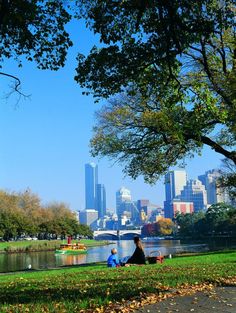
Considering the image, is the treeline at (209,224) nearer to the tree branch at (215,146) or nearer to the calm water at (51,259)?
the calm water at (51,259)

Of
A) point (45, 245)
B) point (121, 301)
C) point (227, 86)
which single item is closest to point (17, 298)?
point (121, 301)

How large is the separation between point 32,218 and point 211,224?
55.4m

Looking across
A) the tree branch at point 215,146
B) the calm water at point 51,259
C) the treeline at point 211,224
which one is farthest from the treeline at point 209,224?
the tree branch at point 215,146

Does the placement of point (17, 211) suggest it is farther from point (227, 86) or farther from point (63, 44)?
point (63, 44)

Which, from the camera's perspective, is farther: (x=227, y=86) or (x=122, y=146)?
(x=122, y=146)

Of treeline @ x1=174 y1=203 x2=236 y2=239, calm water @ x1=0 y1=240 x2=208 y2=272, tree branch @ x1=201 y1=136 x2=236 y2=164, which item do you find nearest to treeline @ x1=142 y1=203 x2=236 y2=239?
treeline @ x1=174 y1=203 x2=236 y2=239

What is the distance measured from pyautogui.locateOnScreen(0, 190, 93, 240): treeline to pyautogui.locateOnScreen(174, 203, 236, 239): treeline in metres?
38.1

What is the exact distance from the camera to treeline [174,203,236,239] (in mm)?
124125

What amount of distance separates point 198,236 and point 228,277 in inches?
5374

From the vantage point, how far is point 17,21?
8.77m

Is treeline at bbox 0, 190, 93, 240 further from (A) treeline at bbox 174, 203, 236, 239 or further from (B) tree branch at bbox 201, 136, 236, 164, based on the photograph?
(B) tree branch at bbox 201, 136, 236, 164

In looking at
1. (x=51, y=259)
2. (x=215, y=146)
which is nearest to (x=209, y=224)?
(x=51, y=259)

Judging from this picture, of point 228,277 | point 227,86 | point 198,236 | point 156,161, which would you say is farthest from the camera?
point 198,236

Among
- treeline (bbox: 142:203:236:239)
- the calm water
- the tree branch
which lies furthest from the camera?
treeline (bbox: 142:203:236:239)
